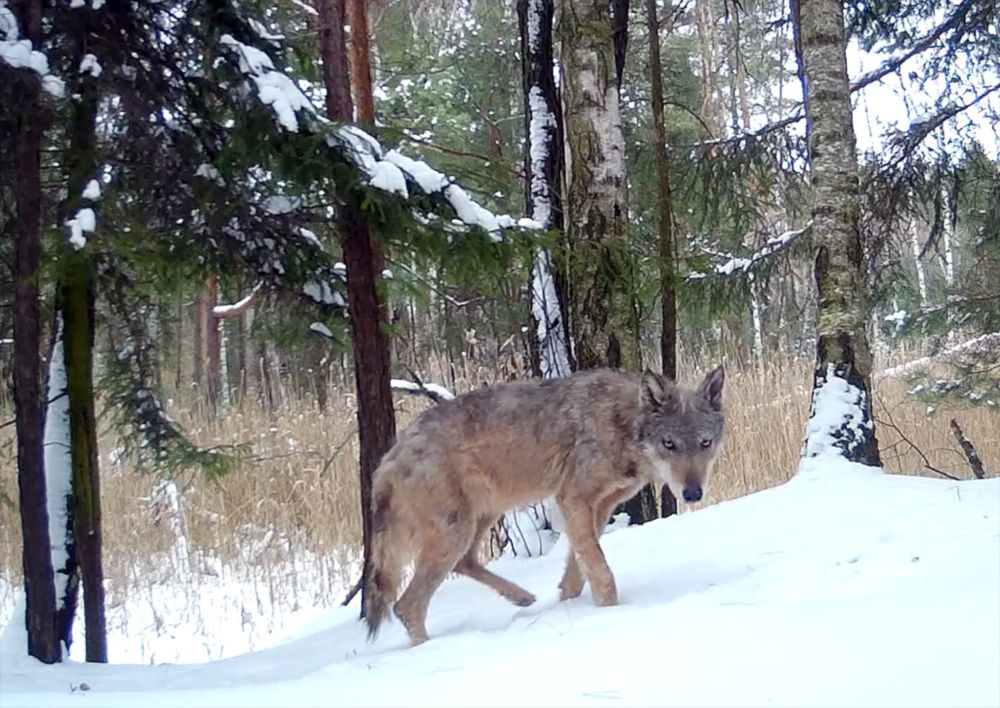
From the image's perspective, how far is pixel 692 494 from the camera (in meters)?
5.54

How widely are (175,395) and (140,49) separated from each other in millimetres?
7740

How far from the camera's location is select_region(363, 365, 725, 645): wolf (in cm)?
575

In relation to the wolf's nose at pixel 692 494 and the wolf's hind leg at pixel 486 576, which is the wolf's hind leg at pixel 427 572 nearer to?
the wolf's hind leg at pixel 486 576

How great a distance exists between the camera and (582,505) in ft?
18.8

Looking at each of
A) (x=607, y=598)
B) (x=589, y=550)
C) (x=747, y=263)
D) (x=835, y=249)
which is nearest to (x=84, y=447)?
(x=589, y=550)

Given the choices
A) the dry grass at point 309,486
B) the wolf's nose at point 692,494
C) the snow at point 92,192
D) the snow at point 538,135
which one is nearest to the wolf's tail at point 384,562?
the wolf's nose at point 692,494

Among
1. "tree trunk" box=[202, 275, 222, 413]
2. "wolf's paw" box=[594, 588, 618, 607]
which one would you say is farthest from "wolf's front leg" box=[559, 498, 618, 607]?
"tree trunk" box=[202, 275, 222, 413]

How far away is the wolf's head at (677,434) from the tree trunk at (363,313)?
1.62 meters

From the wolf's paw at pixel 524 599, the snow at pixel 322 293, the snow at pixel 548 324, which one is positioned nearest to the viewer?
the wolf's paw at pixel 524 599

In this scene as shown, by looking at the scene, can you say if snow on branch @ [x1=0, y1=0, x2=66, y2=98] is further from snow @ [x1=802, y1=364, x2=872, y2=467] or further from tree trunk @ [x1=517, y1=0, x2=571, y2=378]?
snow @ [x1=802, y1=364, x2=872, y2=467]

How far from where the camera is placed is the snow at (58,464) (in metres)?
6.25

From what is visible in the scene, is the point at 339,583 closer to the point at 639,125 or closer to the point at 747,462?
the point at 747,462

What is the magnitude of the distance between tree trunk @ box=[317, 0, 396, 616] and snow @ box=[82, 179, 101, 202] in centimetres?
131

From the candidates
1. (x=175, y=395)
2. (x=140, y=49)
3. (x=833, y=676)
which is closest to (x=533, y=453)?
(x=833, y=676)
